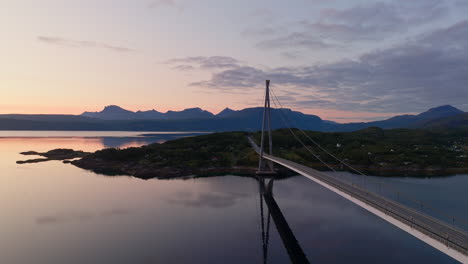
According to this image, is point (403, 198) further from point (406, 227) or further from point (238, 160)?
point (238, 160)

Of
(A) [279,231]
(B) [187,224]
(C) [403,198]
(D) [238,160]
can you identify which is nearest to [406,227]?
(A) [279,231]

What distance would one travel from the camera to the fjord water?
110ft

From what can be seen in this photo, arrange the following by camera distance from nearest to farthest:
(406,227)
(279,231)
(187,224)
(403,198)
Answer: (406,227)
(279,231)
(187,224)
(403,198)

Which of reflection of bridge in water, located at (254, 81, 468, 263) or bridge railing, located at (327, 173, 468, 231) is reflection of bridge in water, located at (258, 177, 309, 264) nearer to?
reflection of bridge in water, located at (254, 81, 468, 263)

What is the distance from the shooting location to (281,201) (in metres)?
57.8

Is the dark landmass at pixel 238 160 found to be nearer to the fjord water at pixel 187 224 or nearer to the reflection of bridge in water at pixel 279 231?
the fjord water at pixel 187 224

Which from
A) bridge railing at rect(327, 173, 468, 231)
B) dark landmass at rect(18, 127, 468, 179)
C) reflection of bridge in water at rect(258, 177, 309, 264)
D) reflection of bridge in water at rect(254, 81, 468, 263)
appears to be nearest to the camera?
reflection of bridge in water at rect(254, 81, 468, 263)

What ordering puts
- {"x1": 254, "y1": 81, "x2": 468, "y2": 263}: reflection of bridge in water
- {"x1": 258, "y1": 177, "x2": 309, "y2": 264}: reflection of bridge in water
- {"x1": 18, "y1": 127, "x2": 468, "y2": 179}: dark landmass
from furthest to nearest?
{"x1": 18, "y1": 127, "x2": 468, "y2": 179}: dark landmass
{"x1": 258, "y1": 177, "x2": 309, "y2": 264}: reflection of bridge in water
{"x1": 254, "y1": 81, "x2": 468, "y2": 263}: reflection of bridge in water

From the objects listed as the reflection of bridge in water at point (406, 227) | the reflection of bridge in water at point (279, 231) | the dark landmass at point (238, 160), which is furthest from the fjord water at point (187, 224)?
the dark landmass at point (238, 160)

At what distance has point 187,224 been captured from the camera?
43.8m

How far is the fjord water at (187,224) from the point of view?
33656 millimetres

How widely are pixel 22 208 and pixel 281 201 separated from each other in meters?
54.2

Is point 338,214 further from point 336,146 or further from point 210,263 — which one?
point 336,146

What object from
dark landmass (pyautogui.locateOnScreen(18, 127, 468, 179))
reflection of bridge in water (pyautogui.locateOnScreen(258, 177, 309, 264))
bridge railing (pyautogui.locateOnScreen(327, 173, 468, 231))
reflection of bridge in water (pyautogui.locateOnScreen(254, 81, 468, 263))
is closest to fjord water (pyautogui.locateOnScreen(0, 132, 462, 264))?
reflection of bridge in water (pyautogui.locateOnScreen(258, 177, 309, 264))
